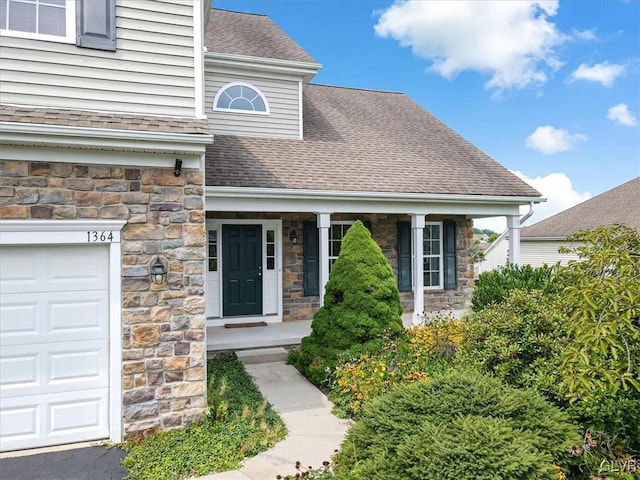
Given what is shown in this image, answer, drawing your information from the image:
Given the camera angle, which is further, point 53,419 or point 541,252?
point 541,252

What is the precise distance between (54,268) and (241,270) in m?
5.05

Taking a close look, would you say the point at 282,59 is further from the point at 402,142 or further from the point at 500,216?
the point at 500,216

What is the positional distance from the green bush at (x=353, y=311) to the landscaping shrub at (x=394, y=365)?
21cm

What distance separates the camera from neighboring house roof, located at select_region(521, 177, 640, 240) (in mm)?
17969

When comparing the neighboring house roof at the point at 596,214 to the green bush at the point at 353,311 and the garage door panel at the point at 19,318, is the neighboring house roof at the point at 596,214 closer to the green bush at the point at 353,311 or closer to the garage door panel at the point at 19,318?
the green bush at the point at 353,311

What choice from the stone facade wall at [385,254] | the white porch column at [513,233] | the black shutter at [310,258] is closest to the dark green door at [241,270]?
the stone facade wall at [385,254]

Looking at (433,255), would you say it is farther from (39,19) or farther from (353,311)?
(39,19)

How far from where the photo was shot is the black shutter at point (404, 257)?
1044 cm

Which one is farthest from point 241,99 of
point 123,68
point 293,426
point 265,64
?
point 293,426

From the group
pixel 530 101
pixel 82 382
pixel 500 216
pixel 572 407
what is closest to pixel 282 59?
pixel 500 216

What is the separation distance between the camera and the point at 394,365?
5684 millimetres

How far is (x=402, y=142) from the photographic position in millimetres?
11094

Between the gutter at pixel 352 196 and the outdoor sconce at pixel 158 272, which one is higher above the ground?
the gutter at pixel 352 196

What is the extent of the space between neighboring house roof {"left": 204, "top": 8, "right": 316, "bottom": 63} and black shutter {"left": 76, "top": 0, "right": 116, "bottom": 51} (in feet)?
16.3
